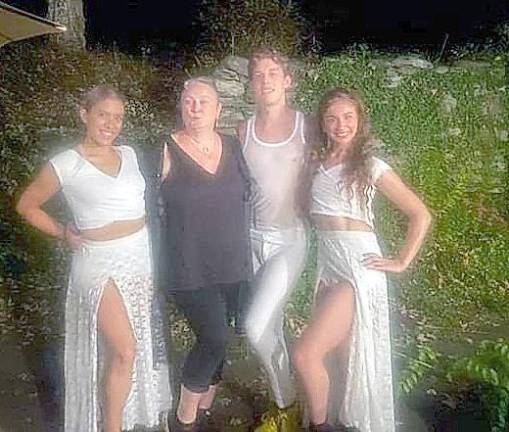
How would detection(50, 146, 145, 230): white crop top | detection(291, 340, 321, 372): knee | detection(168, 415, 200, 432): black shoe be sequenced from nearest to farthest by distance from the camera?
1. detection(50, 146, 145, 230): white crop top
2. detection(291, 340, 321, 372): knee
3. detection(168, 415, 200, 432): black shoe

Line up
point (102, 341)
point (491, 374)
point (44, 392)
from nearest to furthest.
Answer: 1. point (102, 341)
2. point (491, 374)
3. point (44, 392)

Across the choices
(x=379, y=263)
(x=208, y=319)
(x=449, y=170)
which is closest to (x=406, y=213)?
(x=379, y=263)

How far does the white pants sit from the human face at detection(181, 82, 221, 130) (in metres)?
0.34

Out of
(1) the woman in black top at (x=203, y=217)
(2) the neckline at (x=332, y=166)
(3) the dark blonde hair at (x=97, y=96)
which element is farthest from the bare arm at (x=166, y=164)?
(2) the neckline at (x=332, y=166)

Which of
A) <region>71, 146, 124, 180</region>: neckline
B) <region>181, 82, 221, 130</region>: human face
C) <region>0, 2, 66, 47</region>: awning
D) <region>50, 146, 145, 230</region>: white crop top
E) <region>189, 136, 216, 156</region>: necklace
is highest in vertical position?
<region>0, 2, 66, 47</region>: awning

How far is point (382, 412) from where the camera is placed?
2988 millimetres

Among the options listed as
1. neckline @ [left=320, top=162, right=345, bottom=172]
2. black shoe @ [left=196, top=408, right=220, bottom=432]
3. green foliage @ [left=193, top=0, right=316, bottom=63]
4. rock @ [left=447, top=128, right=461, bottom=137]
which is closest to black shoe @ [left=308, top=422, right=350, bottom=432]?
black shoe @ [left=196, top=408, right=220, bottom=432]

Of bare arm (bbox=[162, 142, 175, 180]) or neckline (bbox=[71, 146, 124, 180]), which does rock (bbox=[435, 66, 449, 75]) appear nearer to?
bare arm (bbox=[162, 142, 175, 180])

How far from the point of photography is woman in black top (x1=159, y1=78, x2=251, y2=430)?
2861 millimetres

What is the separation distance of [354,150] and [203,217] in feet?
1.52

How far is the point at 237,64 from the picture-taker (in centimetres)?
308

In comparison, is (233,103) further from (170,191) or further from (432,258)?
(432,258)

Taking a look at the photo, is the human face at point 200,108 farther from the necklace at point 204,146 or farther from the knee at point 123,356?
the knee at point 123,356

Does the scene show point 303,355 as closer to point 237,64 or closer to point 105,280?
point 105,280
